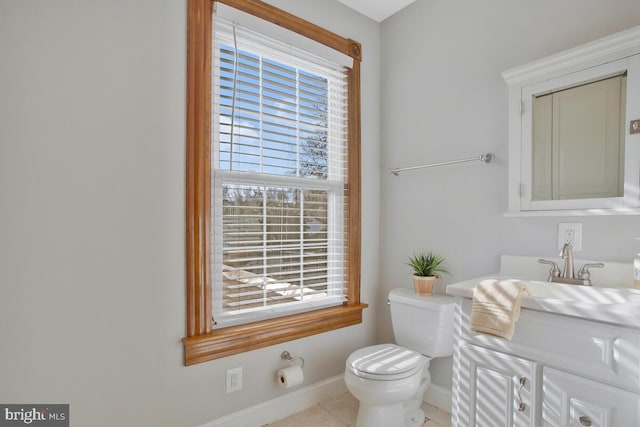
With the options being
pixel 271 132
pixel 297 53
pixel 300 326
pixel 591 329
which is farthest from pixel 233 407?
pixel 297 53

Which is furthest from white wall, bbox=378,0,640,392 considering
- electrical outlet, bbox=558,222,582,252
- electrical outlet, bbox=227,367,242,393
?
electrical outlet, bbox=227,367,242,393

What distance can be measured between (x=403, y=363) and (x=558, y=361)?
702mm

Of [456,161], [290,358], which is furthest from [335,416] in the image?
[456,161]

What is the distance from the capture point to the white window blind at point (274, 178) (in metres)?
1.79

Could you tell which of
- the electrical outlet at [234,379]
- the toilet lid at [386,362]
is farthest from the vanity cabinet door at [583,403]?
the electrical outlet at [234,379]

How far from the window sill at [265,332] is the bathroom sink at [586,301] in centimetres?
91

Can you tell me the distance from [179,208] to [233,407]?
103cm

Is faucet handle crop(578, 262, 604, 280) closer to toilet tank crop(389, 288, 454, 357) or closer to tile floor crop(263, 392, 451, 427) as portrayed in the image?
toilet tank crop(389, 288, 454, 357)

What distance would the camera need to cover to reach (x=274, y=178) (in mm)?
1962

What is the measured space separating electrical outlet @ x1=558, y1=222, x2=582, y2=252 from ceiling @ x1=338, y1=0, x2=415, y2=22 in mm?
1623

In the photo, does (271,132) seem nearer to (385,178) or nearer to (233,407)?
(385,178)

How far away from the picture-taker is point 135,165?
154 centimetres

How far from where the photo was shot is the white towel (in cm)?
121

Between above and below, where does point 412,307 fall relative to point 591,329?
below
